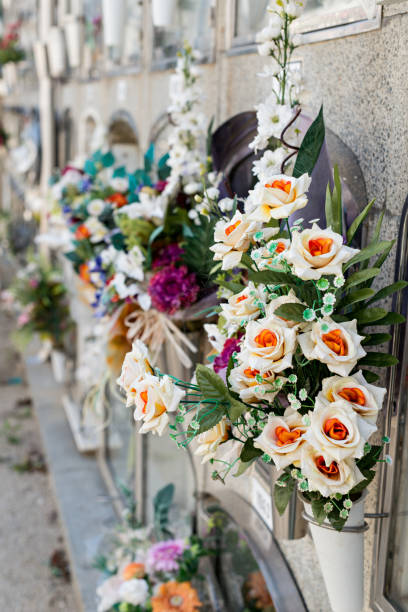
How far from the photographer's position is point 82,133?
4.64m

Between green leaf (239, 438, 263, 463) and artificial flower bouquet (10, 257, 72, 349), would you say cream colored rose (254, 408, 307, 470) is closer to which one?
green leaf (239, 438, 263, 463)

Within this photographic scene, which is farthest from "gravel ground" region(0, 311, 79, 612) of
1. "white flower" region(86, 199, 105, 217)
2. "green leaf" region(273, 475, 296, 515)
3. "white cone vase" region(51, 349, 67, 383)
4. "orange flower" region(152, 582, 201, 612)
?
"green leaf" region(273, 475, 296, 515)

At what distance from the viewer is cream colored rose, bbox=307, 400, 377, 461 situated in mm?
984

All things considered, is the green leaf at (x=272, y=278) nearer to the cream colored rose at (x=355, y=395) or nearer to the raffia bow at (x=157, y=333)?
the cream colored rose at (x=355, y=395)

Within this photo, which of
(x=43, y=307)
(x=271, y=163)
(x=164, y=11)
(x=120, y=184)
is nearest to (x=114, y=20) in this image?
(x=164, y=11)

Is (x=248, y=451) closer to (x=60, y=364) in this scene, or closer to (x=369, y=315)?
(x=369, y=315)

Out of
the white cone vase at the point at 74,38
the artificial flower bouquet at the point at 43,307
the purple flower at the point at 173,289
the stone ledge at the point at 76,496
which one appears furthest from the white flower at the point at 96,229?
the artificial flower bouquet at the point at 43,307

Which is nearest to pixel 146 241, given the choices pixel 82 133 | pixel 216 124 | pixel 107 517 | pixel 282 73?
pixel 216 124

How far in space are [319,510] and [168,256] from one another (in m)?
0.97

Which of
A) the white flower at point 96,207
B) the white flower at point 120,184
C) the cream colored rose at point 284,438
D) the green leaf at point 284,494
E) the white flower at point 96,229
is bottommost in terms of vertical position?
the green leaf at point 284,494

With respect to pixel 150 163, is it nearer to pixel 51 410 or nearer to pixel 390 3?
pixel 390 3

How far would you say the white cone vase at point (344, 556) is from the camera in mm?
1250

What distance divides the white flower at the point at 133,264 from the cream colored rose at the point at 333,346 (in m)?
0.92

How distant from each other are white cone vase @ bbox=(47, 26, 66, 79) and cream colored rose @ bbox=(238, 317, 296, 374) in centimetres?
439
